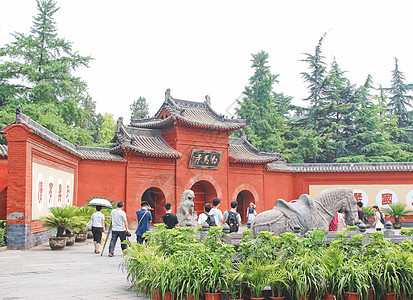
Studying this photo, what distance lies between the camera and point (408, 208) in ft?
75.4

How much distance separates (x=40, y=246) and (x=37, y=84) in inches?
563

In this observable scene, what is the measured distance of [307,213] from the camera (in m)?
7.96

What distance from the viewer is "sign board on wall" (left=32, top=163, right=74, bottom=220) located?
12570 millimetres

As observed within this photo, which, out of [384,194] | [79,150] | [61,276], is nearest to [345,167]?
[384,194]

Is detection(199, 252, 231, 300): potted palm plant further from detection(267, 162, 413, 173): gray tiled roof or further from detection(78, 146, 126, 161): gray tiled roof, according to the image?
detection(267, 162, 413, 173): gray tiled roof

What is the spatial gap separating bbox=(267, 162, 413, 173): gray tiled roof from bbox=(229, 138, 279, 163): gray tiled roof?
0.84m

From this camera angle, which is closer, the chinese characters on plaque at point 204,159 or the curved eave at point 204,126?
the curved eave at point 204,126

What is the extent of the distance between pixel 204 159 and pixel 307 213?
42.6ft

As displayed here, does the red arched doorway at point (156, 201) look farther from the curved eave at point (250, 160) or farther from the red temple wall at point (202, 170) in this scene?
the curved eave at point (250, 160)

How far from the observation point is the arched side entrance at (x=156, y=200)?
20219 mm

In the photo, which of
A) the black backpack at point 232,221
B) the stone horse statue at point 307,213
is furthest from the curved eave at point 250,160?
the stone horse statue at point 307,213

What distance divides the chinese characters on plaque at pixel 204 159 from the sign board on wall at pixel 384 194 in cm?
698

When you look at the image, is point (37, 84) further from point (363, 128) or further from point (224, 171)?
point (363, 128)

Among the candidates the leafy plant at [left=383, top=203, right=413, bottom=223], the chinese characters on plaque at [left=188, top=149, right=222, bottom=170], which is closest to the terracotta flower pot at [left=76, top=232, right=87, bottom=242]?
the chinese characters on plaque at [left=188, top=149, right=222, bottom=170]
